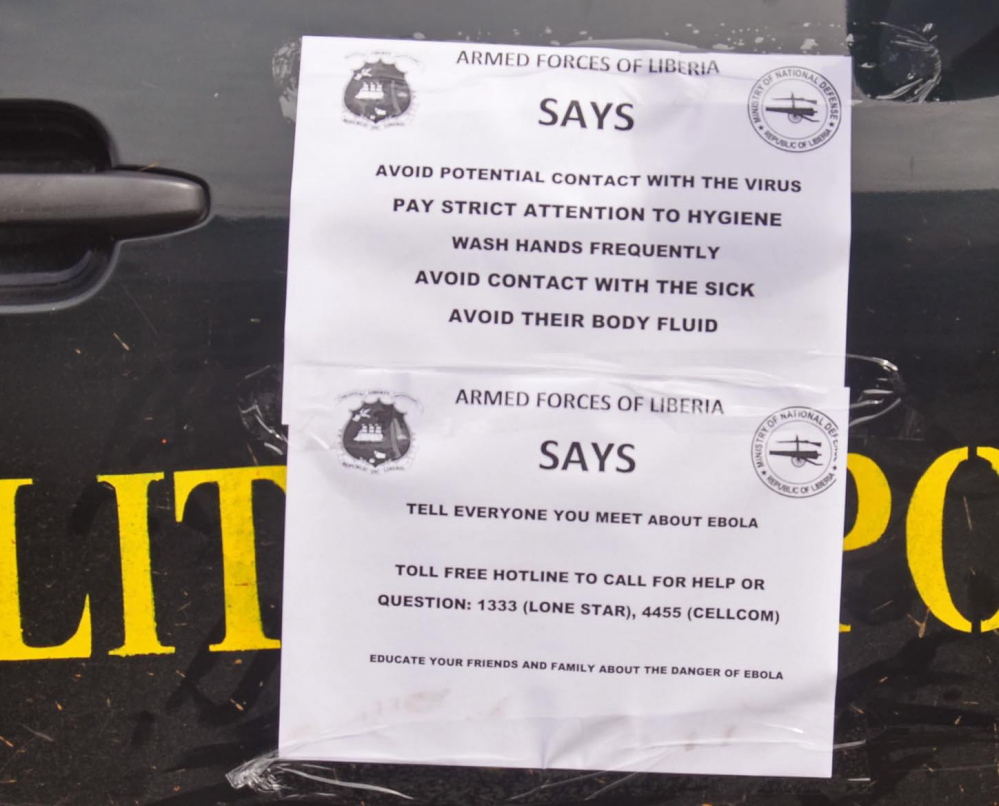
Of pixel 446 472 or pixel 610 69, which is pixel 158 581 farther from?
pixel 610 69

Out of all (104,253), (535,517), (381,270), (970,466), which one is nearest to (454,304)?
(381,270)

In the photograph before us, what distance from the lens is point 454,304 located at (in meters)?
0.79

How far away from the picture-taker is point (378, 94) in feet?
2.63

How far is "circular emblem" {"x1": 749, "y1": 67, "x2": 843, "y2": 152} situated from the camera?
2.61ft

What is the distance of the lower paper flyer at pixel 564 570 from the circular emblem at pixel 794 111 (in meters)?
0.25

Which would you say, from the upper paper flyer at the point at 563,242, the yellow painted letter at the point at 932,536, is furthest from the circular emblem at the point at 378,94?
the yellow painted letter at the point at 932,536

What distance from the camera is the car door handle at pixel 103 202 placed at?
0.81 m

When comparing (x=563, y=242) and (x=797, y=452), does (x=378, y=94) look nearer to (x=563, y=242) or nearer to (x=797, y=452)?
(x=563, y=242)

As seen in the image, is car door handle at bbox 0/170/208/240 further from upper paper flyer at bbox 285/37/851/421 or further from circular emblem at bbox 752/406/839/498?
circular emblem at bbox 752/406/839/498

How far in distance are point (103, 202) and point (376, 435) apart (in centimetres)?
37

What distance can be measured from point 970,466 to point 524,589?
0.47 metres

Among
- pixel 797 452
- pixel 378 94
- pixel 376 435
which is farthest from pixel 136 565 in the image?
pixel 797 452

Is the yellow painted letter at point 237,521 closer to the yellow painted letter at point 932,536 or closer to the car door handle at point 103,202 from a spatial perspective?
the car door handle at point 103,202

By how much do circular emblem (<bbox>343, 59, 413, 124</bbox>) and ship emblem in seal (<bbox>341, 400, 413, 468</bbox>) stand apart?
288mm
